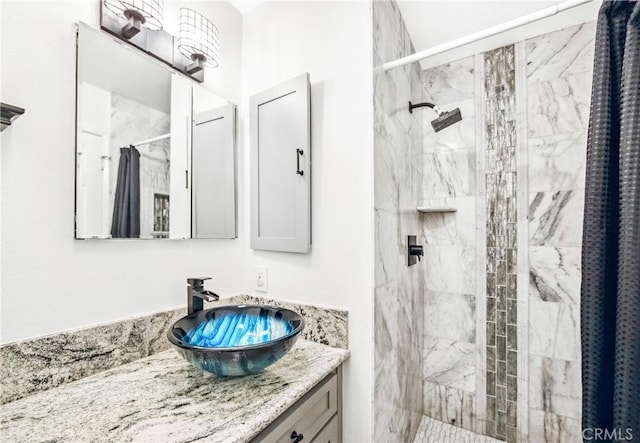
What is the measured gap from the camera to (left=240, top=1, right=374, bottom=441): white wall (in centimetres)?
120

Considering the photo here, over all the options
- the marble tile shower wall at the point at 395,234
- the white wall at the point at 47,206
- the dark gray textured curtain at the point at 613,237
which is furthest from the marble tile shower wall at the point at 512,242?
the white wall at the point at 47,206

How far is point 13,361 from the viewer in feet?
2.63

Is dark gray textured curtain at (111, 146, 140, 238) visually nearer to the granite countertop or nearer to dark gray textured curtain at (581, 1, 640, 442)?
the granite countertop

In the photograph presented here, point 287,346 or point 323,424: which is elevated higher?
point 287,346

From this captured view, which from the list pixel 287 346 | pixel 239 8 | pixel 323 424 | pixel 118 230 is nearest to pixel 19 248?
pixel 118 230

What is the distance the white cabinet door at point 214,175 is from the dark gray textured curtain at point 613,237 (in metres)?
1.41

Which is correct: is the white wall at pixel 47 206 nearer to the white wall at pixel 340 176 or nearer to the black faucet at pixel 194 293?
the black faucet at pixel 194 293

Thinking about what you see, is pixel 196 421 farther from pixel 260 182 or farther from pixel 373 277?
pixel 260 182

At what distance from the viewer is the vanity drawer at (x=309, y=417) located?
847mm

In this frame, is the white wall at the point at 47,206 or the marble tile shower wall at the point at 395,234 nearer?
the white wall at the point at 47,206

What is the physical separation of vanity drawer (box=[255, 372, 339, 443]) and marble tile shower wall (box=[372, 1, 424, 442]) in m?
0.20

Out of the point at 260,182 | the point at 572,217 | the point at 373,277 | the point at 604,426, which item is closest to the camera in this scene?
the point at 604,426

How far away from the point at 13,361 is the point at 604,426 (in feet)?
5.62

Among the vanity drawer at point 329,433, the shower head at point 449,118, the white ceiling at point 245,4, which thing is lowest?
the vanity drawer at point 329,433
